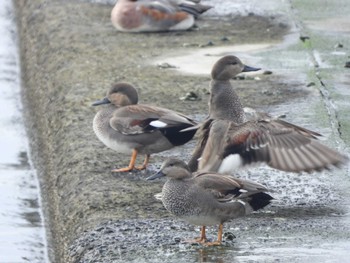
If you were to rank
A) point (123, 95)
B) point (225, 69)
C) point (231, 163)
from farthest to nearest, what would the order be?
1. point (123, 95)
2. point (225, 69)
3. point (231, 163)

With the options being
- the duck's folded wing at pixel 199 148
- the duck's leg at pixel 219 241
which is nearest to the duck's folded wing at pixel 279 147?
the duck's folded wing at pixel 199 148

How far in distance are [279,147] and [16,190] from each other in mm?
3077

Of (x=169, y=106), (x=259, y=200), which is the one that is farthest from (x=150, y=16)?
(x=259, y=200)

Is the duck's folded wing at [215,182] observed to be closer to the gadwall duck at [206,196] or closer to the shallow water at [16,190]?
the gadwall duck at [206,196]

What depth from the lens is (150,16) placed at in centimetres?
1294

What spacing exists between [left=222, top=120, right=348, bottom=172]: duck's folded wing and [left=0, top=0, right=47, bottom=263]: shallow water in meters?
1.84

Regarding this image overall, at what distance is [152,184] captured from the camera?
7.89 meters

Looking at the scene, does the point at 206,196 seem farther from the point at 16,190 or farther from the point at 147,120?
the point at 16,190

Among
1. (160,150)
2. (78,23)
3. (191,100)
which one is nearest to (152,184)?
(160,150)

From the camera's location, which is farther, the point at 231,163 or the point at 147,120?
→ the point at 147,120

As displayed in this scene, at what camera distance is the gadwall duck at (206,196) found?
21.5ft

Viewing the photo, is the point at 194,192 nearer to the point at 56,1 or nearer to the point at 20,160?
the point at 20,160

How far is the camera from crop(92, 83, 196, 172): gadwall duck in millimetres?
7969

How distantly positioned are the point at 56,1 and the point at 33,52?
155 centimetres
